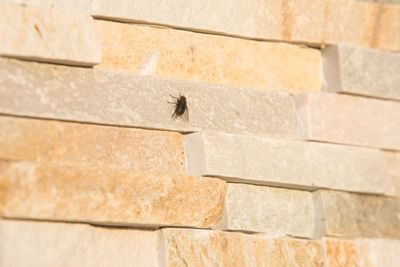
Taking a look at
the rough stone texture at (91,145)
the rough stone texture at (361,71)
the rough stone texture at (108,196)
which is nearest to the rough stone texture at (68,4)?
the rough stone texture at (91,145)

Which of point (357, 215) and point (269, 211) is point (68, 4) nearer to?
point (269, 211)

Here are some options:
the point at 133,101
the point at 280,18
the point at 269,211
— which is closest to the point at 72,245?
the point at 133,101

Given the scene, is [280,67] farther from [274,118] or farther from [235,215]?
[235,215]

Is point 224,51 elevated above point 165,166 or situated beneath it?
elevated above

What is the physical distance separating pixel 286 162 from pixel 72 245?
0.90 meters

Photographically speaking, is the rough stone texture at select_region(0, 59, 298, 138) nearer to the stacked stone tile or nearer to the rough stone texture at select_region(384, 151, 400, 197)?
the stacked stone tile

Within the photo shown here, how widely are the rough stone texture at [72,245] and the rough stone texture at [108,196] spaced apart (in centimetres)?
4

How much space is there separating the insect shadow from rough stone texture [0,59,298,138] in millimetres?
14

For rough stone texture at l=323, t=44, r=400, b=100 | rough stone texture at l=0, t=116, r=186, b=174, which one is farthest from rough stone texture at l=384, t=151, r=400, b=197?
rough stone texture at l=0, t=116, r=186, b=174

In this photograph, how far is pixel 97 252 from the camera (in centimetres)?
258

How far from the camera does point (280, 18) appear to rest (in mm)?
3158

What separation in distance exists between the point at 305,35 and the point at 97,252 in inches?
50.0

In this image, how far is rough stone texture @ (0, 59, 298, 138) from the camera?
2533 mm

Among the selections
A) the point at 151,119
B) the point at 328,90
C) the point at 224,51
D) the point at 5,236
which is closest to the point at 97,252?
the point at 5,236
